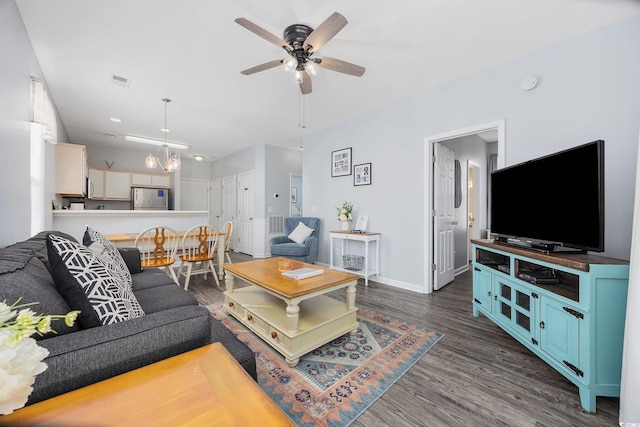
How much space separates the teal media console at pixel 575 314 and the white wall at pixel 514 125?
2.82 feet

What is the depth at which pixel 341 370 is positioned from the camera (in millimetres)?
1776

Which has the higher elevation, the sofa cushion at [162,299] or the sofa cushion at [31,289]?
the sofa cushion at [31,289]

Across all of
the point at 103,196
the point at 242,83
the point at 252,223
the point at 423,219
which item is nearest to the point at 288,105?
the point at 242,83

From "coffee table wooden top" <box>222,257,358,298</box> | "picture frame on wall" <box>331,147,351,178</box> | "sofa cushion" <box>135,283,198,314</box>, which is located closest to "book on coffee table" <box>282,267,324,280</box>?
"coffee table wooden top" <box>222,257,358,298</box>

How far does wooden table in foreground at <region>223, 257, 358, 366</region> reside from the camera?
6.04 feet

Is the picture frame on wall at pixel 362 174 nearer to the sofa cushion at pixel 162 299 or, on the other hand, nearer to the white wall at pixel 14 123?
the sofa cushion at pixel 162 299

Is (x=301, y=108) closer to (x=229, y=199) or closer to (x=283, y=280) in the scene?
(x=283, y=280)

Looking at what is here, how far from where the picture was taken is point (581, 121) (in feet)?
7.36

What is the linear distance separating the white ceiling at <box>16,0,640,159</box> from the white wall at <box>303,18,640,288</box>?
0.17 metres

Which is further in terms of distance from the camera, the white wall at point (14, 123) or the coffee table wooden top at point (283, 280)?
the coffee table wooden top at point (283, 280)

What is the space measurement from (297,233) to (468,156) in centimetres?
341

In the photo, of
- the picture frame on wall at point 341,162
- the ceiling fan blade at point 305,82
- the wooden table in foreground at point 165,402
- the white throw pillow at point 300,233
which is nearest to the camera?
the wooden table in foreground at point 165,402

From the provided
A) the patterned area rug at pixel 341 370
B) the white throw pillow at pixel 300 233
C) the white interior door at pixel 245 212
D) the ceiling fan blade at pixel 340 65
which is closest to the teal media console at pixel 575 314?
the patterned area rug at pixel 341 370

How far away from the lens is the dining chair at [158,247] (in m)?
3.14
